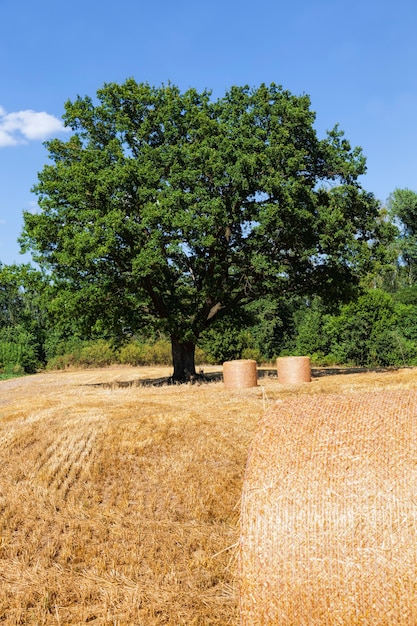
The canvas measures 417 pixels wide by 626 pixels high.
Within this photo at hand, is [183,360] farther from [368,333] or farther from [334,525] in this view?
[334,525]

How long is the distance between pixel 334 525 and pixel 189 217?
53.7ft

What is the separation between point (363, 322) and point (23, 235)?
2077cm

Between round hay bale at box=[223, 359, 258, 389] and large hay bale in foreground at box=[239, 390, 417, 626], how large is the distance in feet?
49.3

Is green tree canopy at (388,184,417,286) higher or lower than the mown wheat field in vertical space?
higher

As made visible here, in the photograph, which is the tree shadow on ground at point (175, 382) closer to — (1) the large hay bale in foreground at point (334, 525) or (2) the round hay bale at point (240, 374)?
(2) the round hay bale at point (240, 374)

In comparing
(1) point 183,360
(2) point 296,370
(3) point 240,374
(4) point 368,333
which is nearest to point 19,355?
(1) point 183,360

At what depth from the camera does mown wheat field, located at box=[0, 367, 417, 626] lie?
166 inches

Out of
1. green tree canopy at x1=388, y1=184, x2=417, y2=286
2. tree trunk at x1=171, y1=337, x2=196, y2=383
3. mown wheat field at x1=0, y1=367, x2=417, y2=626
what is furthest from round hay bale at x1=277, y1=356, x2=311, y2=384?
green tree canopy at x1=388, y1=184, x2=417, y2=286

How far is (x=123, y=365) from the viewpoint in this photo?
39.3 metres

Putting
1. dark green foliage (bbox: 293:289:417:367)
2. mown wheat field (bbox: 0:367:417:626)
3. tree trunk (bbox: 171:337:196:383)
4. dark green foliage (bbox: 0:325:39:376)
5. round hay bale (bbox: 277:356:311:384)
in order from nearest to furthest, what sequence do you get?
mown wheat field (bbox: 0:367:417:626), round hay bale (bbox: 277:356:311:384), tree trunk (bbox: 171:337:196:383), dark green foliage (bbox: 293:289:417:367), dark green foliage (bbox: 0:325:39:376)

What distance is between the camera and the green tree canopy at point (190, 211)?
19781 mm

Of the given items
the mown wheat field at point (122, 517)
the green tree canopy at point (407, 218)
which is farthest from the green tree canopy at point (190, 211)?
the green tree canopy at point (407, 218)

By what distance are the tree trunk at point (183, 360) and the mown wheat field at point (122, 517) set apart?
12.1 metres

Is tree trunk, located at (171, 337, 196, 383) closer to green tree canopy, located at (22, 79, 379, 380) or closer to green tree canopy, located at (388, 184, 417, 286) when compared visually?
green tree canopy, located at (22, 79, 379, 380)
